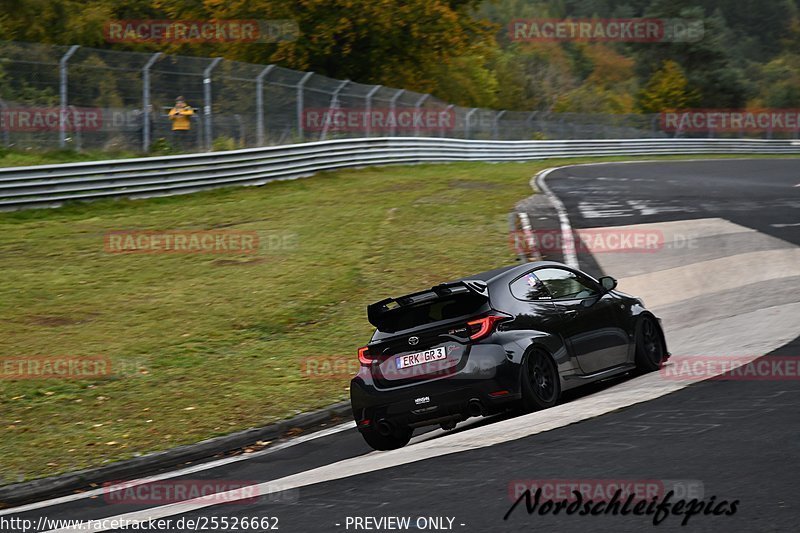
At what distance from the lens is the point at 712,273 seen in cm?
1565

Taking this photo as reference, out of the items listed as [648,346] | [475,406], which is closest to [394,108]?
[648,346]

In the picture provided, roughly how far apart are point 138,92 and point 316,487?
19128 mm

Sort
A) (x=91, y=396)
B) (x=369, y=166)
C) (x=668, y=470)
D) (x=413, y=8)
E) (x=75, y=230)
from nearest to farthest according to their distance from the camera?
(x=668, y=470), (x=91, y=396), (x=75, y=230), (x=369, y=166), (x=413, y=8)

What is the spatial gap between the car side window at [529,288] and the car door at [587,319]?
92mm

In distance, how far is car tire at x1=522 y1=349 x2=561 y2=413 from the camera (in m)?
8.42

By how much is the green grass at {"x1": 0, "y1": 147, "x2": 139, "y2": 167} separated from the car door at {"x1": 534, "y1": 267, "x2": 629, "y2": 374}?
1647 centimetres

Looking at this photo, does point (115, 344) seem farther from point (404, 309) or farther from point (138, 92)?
point (138, 92)

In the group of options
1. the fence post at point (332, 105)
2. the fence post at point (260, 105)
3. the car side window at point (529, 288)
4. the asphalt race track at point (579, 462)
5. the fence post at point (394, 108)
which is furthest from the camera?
the fence post at point (394, 108)

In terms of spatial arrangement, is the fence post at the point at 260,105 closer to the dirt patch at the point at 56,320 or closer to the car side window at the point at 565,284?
the dirt patch at the point at 56,320

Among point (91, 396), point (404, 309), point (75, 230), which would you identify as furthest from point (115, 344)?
point (75, 230)

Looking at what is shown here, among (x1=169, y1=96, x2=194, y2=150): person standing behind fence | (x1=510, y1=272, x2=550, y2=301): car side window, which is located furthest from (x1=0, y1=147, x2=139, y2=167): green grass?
(x1=510, y1=272, x2=550, y2=301): car side window

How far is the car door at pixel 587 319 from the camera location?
9.29 metres

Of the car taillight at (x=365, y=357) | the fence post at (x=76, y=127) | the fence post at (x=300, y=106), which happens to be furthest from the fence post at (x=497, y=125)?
the car taillight at (x=365, y=357)

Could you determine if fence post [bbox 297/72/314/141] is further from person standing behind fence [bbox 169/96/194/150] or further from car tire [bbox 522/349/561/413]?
car tire [bbox 522/349/561/413]
